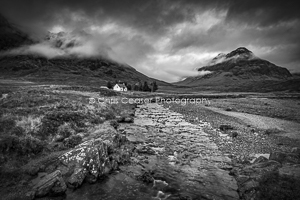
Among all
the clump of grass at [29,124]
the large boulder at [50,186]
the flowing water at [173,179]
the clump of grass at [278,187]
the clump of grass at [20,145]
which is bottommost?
the flowing water at [173,179]

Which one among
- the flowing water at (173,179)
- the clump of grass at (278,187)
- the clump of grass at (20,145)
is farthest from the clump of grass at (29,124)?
the clump of grass at (278,187)

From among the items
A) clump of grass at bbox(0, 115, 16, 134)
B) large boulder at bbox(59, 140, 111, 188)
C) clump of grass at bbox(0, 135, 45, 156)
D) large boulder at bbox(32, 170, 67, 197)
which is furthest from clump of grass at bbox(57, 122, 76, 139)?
large boulder at bbox(32, 170, 67, 197)

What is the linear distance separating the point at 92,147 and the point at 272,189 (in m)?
11.1

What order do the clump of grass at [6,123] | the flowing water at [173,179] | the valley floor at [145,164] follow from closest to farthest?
the valley floor at [145,164], the flowing water at [173,179], the clump of grass at [6,123]

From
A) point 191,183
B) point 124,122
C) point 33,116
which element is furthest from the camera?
point 124,122

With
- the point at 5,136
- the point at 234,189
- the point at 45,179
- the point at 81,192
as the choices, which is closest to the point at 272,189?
the point at 234,189

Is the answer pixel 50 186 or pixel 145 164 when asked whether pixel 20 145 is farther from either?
pixel 145 164

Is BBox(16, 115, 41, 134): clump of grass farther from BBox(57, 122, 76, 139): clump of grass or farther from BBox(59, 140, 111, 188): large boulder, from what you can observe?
BBox(59, 140, 111, 188): large boulder

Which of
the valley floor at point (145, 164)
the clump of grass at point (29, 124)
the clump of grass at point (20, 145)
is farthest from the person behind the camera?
the clump of grass at point (29, 124)

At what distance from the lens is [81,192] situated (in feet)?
32.3

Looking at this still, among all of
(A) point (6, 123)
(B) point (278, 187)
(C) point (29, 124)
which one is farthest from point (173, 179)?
(A) point (6, 123)

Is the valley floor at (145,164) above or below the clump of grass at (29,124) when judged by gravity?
below

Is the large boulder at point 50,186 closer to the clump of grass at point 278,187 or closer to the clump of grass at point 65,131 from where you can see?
the clump of grass at point 65,131

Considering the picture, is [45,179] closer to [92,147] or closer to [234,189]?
[92,147]
